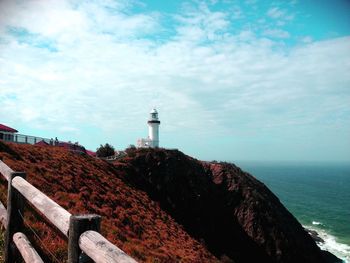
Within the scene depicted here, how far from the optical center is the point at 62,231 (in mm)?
3254

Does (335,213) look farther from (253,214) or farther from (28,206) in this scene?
(28,206)

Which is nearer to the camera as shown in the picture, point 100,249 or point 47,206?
point 100,249

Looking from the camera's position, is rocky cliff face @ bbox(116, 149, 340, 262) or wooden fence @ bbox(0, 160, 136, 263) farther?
rocky cliff face @ bbox(116, 149, 340, 262)

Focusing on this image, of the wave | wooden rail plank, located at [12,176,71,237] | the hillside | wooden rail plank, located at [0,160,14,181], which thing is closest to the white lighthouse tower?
the hillside

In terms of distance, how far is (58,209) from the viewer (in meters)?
3.54

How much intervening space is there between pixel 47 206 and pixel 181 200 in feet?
108

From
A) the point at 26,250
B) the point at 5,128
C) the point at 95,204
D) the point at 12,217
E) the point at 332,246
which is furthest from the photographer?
the point at 332,246

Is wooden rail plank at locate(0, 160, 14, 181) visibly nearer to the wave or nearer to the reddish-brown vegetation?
the reddish-brown vegetation

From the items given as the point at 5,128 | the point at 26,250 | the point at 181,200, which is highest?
the point at 5,128

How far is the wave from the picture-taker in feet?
145

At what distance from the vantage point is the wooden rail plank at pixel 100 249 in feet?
7.77

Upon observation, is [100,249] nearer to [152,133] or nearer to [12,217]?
[12,217]

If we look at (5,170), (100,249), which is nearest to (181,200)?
(5,170)

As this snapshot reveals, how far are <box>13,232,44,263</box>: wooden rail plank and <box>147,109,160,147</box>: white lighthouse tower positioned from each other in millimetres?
42844
